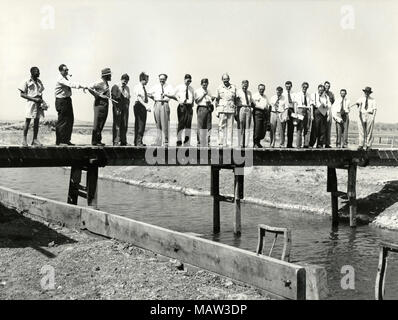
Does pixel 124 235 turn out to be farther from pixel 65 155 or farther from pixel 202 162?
pixel 202 162

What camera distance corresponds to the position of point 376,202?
20.2 metres

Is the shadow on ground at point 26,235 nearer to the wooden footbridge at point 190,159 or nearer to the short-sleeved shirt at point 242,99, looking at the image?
the wooden footbridge at point 190,159

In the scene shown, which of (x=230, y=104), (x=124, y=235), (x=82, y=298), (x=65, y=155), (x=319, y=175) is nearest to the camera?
(x=82, y=298)

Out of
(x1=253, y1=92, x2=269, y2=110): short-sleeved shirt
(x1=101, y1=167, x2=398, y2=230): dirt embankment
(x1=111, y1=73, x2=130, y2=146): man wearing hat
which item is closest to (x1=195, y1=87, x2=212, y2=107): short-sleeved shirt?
(x1=253, y1=92, x2=269, y2=110): short-sleeved shirt

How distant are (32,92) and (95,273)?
190 inches

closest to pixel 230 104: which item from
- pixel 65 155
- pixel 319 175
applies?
pixel 65 155

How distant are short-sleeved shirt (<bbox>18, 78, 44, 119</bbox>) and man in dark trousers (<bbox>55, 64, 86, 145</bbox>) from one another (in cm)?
43

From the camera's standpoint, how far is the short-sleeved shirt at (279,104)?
51.3ft

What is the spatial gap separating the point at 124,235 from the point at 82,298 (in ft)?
9.97

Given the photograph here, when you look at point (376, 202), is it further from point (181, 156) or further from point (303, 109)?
point (181, 156)

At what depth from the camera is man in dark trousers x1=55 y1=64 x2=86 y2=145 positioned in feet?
39.2

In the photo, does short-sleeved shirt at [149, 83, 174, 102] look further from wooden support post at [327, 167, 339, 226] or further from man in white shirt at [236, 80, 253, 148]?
wooden support post at [327, 167, 339, 226]

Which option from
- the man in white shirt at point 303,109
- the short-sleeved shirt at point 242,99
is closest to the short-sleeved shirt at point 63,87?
the short-sleeved shirt at point 242,99
